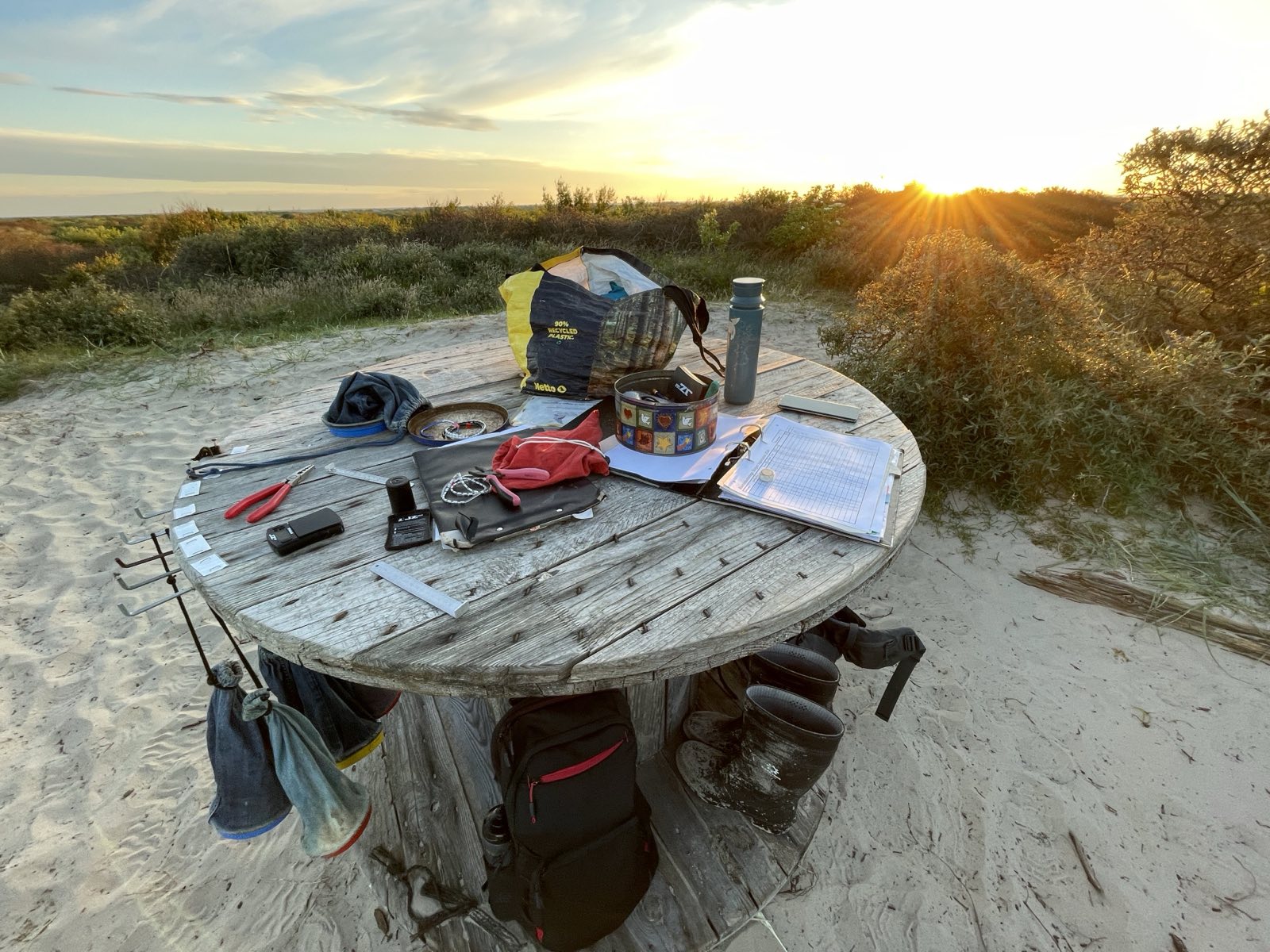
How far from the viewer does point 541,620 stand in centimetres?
109

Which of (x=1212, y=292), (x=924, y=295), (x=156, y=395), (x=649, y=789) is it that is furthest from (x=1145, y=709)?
(x=156, y=395)

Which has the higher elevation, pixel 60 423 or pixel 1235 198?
pixel 1235 198

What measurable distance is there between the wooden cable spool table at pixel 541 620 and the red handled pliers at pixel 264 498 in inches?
1.0

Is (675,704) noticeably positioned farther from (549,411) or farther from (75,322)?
(75,322)

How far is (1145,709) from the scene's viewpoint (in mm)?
2316

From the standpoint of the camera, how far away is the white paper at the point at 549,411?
6.25 ft

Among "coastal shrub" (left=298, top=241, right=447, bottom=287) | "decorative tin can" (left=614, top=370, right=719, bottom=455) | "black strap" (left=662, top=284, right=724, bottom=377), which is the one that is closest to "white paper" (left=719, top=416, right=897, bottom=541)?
"decorative tin can" (left=614, top=370, right=719, bottom=455)

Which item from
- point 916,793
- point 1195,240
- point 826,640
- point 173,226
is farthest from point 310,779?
point 173,226

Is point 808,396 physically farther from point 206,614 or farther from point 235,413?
point 235,413

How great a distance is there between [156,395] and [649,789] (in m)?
5.79

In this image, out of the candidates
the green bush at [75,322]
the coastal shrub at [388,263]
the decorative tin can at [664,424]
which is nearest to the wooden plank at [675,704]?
the decorative tin can at [664,424]

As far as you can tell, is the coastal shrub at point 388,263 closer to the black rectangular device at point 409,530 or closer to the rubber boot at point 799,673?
the black rectangular device at point 409,530

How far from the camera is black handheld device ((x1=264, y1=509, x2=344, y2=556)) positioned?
1267 millimetres

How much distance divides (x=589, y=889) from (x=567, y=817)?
0.25 meters
